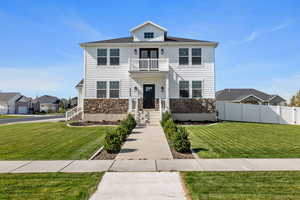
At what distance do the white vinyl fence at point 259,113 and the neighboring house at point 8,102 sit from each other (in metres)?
53.2

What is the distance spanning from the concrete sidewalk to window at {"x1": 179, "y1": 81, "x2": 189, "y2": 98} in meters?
10.8

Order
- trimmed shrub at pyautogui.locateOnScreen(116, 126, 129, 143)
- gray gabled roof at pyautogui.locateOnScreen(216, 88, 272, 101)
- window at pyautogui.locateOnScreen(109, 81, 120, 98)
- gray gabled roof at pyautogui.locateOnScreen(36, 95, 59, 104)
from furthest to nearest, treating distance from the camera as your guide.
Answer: gray gabled roof at pyautogui.locateOnScreen(36, 95, 59, 104), gray gabled roof at pyautogui.locateOnScreen(216, 88, 272, 101), window at pyautogui.locateOnScreen(109, 81, 120, 98), trimmed shrub at pyautogui.locateOnScreen(116, 126, 129, 143)

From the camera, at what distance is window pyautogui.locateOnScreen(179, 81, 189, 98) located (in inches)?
631

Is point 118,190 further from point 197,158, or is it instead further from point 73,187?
Answer: point 197,158

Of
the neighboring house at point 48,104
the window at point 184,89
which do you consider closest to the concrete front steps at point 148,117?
the window at point 184,89

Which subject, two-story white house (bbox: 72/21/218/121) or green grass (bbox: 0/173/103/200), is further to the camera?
two-story white house (bbox: 72/21/218/121)

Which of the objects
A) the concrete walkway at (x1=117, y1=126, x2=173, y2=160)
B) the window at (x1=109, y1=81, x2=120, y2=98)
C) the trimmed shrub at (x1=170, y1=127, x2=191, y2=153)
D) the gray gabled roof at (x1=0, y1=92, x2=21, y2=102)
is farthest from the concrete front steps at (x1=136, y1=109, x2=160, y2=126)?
the gray gabled roof at (x1=0, y1=92, x2=21, y2=102)

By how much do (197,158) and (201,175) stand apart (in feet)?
5.00

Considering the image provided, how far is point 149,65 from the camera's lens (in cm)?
1559

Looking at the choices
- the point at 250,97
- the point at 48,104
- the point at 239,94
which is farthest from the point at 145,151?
the point at 48,104

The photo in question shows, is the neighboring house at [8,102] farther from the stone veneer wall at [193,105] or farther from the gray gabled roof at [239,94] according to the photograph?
the gray gabled roof at [239,94]

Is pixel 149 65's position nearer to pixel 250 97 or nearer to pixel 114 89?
pixel 114 89

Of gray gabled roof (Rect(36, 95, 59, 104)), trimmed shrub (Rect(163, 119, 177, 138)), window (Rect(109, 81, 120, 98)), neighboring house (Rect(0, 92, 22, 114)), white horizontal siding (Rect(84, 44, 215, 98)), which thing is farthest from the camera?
gray gabled roof (Rect(36, 95, 59, 104))

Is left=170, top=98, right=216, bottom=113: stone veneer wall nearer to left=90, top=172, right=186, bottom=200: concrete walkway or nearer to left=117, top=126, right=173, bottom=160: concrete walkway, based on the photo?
left=117, top=126, right=173, bottom=160: concrete walkway
